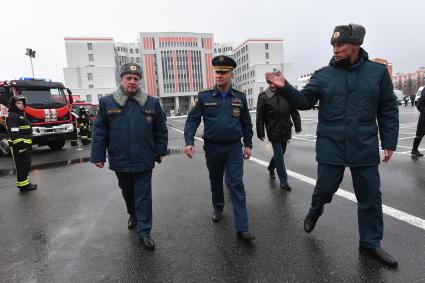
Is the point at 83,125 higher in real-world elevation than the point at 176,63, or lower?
lower

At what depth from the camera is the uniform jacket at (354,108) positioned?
8.93ft

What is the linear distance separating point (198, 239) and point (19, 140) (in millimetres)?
4653

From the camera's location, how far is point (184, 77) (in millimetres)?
95438

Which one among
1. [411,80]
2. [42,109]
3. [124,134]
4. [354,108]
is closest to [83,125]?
[42,109]

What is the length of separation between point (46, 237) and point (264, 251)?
2593 millimetres

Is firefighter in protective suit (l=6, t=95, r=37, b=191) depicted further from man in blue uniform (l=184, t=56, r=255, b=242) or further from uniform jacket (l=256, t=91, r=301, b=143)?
uniform jacket (l=256, t=91, r=301, b=143)

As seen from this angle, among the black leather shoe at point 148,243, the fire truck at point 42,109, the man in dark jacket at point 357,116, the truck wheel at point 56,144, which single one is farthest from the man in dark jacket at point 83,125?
the man in dark jacket at point 357,116

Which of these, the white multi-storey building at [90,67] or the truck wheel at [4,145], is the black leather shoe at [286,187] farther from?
the white multi-storey building at [90,67]

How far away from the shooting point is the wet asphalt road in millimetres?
2688

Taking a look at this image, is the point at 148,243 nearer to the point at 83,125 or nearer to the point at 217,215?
the point at 217,215

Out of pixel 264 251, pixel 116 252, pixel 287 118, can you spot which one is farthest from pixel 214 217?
pixel 287 118

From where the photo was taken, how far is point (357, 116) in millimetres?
2723

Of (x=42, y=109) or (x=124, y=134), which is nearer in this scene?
(x=124, y=134)

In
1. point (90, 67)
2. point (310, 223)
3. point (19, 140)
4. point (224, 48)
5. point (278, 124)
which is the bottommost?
point (310, 223)
